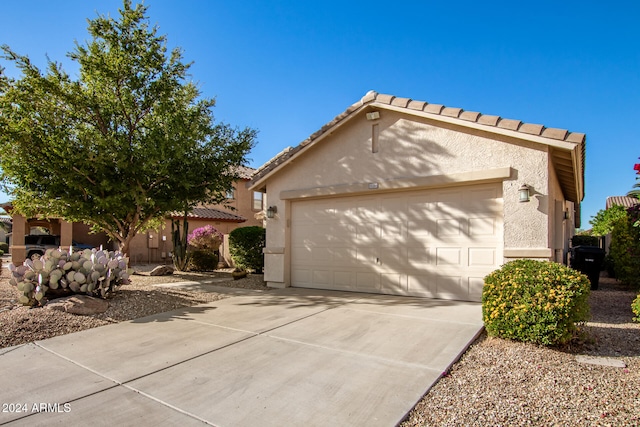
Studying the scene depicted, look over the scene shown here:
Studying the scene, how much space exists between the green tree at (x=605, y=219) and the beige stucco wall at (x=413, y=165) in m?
9.12

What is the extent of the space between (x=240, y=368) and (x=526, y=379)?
305 cm

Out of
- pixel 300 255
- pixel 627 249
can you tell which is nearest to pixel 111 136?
pixel 300 255

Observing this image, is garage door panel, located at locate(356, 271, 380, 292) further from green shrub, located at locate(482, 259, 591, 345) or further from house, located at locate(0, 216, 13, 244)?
house, located at locate(0, 216, 13, 244)

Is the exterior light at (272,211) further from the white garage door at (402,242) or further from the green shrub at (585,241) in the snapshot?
the green shrub at (585,241)

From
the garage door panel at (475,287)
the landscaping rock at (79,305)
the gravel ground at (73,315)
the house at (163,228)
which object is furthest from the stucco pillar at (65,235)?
the garage door panel at (475,287)

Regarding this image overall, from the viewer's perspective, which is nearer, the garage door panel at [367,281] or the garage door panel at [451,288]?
the garage door panel at [451,288]

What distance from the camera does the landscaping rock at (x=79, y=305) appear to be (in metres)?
6.35

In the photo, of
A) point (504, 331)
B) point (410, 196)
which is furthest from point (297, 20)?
point (504, 331)

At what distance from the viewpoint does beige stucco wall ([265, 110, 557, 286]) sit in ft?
22.3

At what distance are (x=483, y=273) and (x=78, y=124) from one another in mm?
11581

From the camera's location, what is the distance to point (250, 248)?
1318 centimetres

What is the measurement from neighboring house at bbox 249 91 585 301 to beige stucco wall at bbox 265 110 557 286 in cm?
2

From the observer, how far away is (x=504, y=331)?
189 inches

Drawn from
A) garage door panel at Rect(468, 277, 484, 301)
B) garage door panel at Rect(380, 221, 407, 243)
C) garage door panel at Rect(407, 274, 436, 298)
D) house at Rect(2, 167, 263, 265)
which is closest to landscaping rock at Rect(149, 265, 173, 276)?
house at Rect(2, 167, 263, 265)
